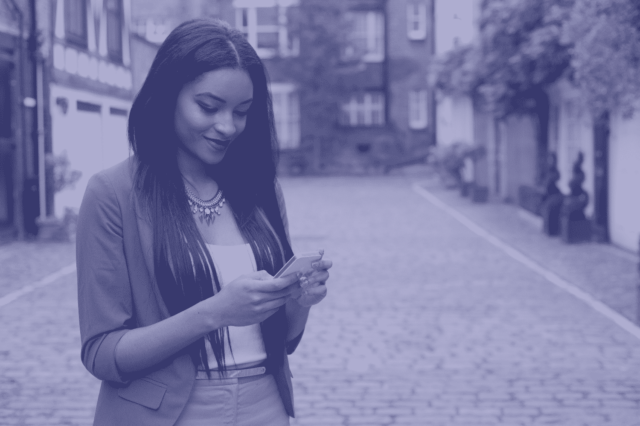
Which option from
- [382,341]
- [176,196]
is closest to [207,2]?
[382,341]

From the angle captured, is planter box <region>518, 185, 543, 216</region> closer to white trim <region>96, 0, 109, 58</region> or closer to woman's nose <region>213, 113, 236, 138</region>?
white trim <region>96, 0, 109, 58</region>

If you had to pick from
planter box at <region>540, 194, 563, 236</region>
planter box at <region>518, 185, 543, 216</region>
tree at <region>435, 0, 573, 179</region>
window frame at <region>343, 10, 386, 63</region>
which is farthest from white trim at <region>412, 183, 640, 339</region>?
window frame at <region>343, 10, 386, 63</region>

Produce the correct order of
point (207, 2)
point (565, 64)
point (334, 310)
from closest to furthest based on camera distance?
point (334, 310), point (565, 64), point (207, 2)

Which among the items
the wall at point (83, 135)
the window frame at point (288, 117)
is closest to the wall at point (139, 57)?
the wall at point (83, 135)

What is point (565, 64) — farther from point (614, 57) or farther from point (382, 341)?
point (382, 341)

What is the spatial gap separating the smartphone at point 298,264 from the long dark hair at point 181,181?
0.70ft

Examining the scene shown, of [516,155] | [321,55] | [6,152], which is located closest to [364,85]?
[321,55]

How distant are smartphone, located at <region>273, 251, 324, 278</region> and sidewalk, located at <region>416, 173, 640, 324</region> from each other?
6906mm

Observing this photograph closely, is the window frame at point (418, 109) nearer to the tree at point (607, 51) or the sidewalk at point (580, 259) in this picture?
the sidewalk at point (580, 259)

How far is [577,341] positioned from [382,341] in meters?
1.54

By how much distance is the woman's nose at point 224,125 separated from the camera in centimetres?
213

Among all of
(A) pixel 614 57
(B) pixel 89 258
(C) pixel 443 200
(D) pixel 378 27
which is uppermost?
(D) pixel 378 27

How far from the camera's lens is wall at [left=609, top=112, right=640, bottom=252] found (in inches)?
522

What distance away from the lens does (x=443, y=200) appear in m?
24.0
